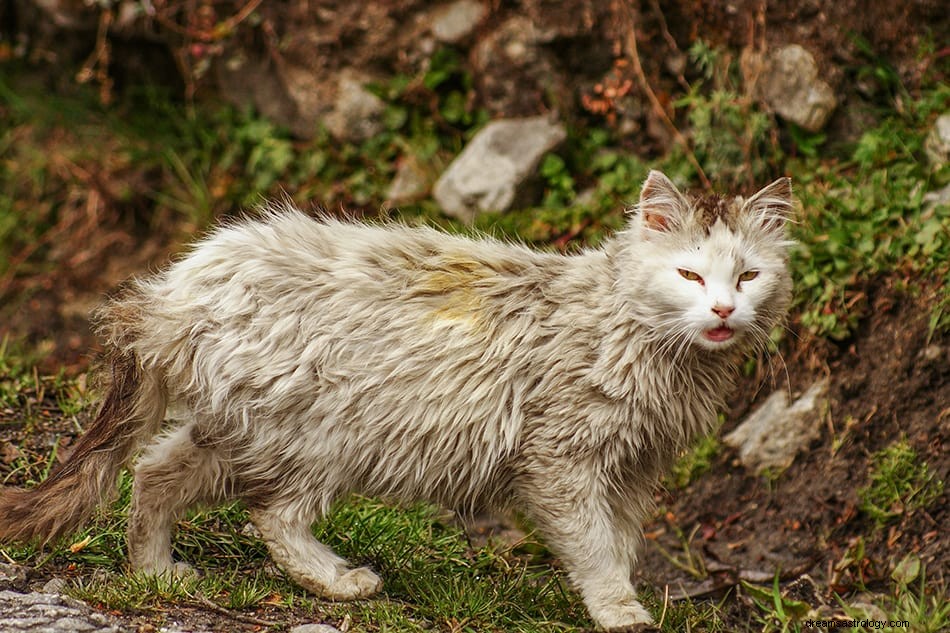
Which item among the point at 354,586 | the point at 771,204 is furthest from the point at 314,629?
the point at 771,204

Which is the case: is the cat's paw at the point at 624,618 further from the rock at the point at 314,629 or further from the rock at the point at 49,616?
the rock at the point at 49,616

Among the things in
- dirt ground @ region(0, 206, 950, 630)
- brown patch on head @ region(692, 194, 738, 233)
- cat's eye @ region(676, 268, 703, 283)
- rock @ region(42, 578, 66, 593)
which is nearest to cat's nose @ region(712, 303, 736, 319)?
cat's eye @ region(676, 268, 703, 283)

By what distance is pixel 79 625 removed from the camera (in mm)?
3342

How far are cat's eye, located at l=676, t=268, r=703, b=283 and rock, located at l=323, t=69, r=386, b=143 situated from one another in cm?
389

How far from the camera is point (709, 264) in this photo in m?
3.81

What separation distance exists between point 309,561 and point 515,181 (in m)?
3.18

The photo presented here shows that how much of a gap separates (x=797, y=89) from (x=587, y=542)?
130 inches

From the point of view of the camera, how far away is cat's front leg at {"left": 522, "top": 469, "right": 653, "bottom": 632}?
3887 mm

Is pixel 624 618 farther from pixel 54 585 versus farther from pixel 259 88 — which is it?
pixel 259 88

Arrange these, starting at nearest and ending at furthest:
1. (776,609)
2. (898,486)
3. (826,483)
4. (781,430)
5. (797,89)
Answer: (776,609) < (898,486) < (826,483) < (781,430) < (797,89)

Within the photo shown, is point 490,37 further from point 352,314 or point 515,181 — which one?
point 352,314

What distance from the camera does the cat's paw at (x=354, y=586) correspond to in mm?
3959

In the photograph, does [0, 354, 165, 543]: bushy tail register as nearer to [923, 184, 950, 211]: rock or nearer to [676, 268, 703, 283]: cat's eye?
[676, 268, 703, 283]: cat's eye

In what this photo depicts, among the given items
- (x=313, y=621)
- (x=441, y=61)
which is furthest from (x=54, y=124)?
A: (x=313, y=621)
